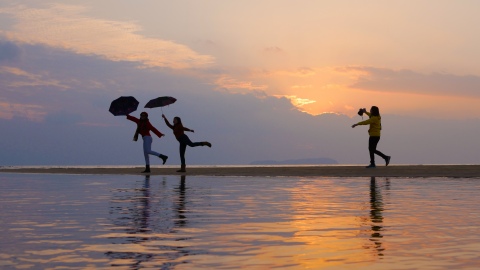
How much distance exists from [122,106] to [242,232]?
24.5 meters

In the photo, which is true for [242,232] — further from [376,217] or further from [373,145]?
[373,145]

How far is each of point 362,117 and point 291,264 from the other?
2496 cm

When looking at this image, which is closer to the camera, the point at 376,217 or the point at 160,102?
the point at 376,217

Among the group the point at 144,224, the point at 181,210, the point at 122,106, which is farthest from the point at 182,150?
the point at 144,224

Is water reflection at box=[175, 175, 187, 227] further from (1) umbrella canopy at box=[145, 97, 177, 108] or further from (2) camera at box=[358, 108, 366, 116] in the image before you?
(1) umbrella canopy at box=[145, 97, 177, 108]

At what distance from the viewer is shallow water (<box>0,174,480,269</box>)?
24.7 feet

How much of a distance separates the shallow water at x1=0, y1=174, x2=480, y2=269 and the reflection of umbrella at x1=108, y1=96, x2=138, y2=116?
1687 cm

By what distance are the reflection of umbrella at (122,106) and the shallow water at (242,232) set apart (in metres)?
16.9

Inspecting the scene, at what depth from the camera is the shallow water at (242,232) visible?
7.54 meters

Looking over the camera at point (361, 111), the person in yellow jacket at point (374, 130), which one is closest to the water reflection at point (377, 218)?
the person in yellow jacket at point (374, 130)

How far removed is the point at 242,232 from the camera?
32.9ft

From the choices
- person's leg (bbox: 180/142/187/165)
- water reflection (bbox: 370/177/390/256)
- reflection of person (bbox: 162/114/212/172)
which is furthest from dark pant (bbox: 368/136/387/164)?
water reflection (bbox: 370/177/390/256)

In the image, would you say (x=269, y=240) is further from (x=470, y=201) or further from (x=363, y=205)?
(x=470, y=201)

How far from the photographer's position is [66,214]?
1270cm
